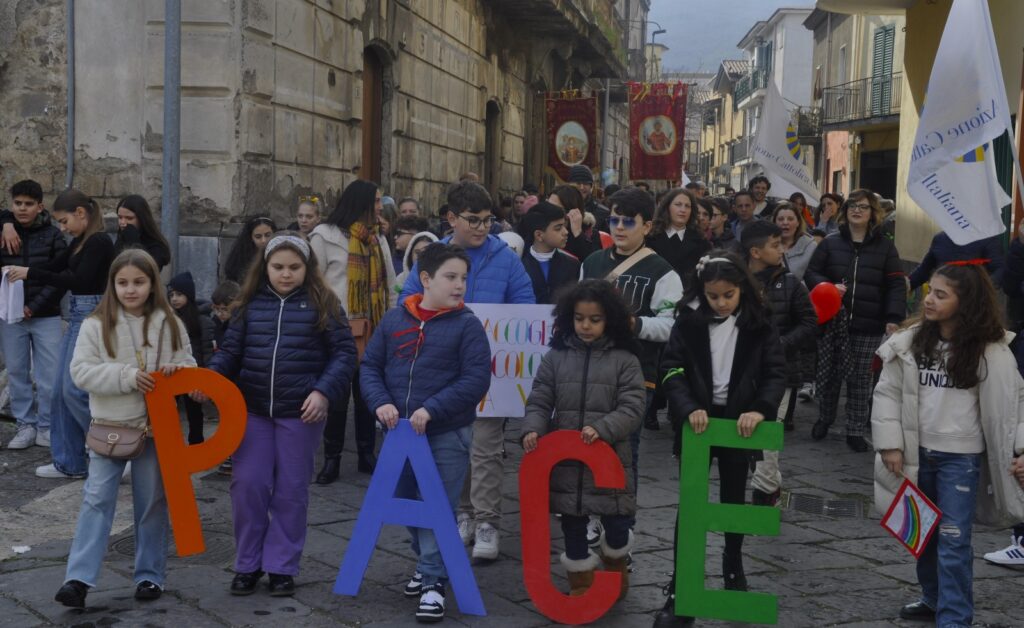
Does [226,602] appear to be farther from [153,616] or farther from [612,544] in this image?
[612,544]

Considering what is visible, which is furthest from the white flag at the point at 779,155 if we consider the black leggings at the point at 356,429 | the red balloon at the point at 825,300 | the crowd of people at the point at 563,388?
the crowd of people at the point at 563,388

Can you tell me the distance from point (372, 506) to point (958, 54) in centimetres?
Answer: 357

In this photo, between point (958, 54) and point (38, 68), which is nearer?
point (958, 54)

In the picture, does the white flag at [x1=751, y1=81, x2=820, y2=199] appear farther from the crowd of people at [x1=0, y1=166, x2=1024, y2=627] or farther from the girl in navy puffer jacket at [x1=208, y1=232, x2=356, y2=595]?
the girl in navy puffer jacket at [x1=208, y1=232, x2=356, y2=595]

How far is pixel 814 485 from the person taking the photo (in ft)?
25.6

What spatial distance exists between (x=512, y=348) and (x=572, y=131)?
1722 centimetres

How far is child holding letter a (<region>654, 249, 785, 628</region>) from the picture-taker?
16.6 ft

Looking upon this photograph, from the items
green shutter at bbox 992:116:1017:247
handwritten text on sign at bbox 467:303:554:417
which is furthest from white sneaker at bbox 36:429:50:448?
green shutter at bbox 992:116:1017:247

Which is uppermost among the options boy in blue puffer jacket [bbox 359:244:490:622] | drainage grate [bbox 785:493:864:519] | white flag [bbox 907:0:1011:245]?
white flag [bbox 907:0:1011:245]

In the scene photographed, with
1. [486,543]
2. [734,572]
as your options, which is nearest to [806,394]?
[486,543]

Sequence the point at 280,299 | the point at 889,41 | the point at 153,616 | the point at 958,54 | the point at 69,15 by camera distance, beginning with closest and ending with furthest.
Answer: the point at 153,616
the point at 280,299
the point at 958,54
the point at 69,15
the point at 889,41

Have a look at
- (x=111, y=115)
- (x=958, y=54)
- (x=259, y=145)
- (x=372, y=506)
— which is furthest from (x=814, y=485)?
(x=111, y=115)

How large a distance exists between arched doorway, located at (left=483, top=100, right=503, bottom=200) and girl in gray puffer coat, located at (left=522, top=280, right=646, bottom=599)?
16.7 metres

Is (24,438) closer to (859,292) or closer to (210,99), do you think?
(210,99)
